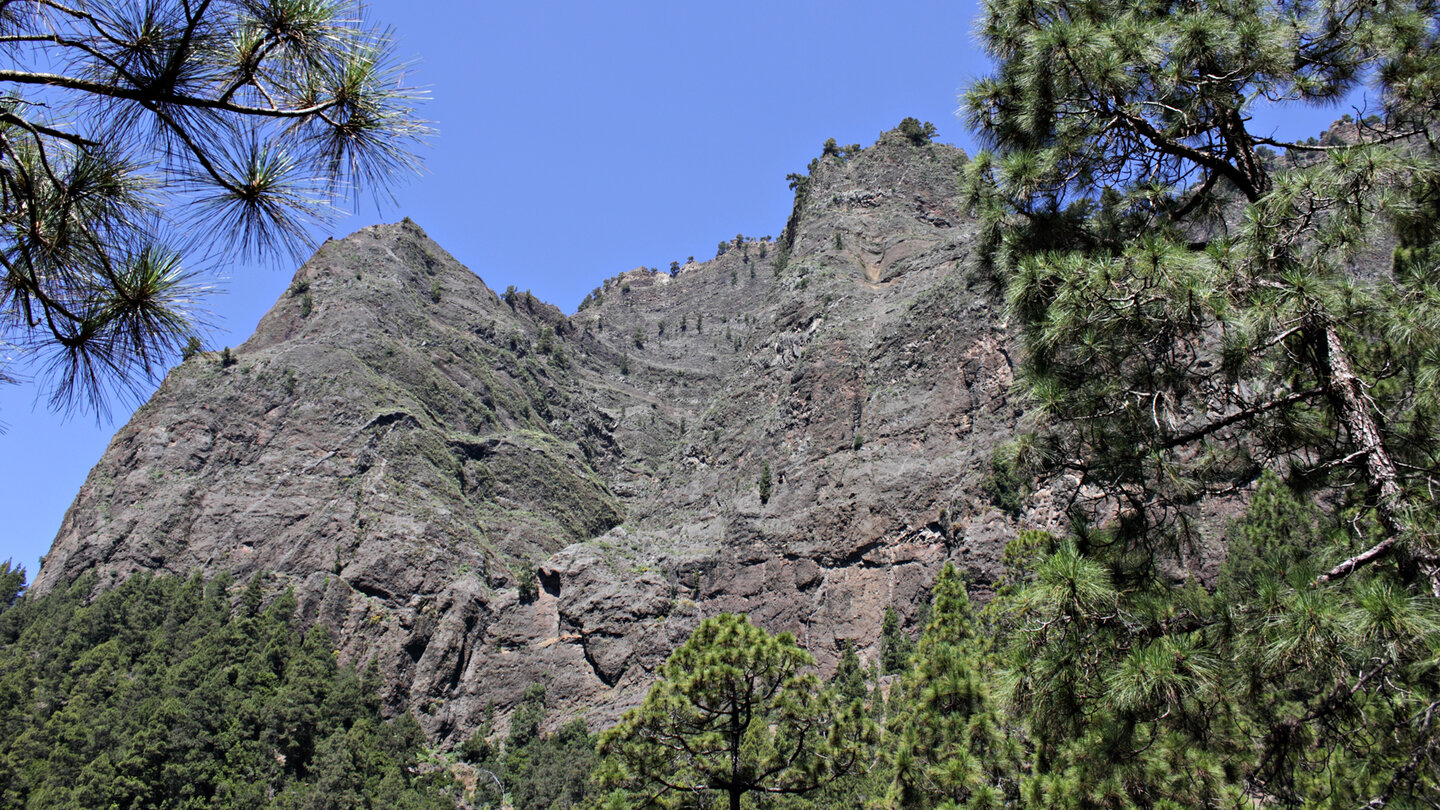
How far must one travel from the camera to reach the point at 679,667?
15.3 metres

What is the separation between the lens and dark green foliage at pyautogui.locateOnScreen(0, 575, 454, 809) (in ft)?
163

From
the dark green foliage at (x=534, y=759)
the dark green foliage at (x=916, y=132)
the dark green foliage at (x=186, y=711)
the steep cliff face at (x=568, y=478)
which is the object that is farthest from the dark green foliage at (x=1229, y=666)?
the dark green foliage at (x=916, y=132)

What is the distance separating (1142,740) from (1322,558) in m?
1.67

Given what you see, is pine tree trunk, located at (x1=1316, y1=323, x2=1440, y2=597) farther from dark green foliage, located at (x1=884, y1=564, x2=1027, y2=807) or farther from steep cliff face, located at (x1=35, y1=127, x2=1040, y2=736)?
steep cliff face, located at (x1=35, y1=127, x2=1040, y2=736)

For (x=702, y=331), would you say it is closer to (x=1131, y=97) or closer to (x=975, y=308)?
(x=975, y=308)

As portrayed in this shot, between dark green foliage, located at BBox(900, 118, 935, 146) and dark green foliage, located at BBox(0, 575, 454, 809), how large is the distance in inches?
3233

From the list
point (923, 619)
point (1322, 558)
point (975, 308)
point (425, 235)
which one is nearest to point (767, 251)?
point (425, 235)

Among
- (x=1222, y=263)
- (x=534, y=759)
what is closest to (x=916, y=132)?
(x=534, y=759)

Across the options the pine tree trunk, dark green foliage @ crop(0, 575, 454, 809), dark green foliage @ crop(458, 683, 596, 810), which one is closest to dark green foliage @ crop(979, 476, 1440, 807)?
the pine tree trunk

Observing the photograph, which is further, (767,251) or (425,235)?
(767,251)

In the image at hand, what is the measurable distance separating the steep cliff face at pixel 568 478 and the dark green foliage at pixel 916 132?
1.53m

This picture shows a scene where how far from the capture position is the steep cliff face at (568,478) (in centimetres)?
6291

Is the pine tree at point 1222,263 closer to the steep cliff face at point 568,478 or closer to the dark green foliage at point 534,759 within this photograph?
the dark green foliage at point 534,759

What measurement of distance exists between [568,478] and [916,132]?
58.3 metres
